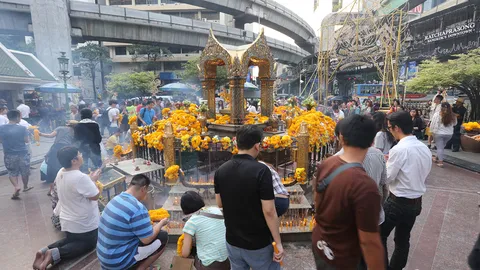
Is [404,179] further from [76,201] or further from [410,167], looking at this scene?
[76,201]

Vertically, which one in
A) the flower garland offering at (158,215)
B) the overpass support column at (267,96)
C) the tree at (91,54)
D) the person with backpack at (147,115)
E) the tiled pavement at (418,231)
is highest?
the tree at (91,54)

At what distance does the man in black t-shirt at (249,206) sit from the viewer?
221 centimetres

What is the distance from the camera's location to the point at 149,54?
1770 inches

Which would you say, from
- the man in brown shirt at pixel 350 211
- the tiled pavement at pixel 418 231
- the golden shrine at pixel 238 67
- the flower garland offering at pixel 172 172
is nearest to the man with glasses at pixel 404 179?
the tiled pavement at pixel 418 231

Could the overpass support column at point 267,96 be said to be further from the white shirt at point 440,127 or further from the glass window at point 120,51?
the glass window at point 120,51

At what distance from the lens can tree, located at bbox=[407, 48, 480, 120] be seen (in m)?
11.0

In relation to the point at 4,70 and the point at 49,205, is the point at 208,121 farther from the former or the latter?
the point at 4,70

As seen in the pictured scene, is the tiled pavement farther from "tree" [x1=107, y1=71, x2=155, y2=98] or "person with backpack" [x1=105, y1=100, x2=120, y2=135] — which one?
"tree" [x1=107, y1=71, x2=155, y2=98]

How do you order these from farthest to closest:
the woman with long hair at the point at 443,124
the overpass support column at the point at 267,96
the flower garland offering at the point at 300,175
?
the overpass support column at the point at 267,96, the woman with long hair at the point at 443,124, the flower garland offering at the point at 300,175

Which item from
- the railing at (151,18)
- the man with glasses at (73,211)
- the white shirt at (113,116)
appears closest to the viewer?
the man with glasses at (73,211)

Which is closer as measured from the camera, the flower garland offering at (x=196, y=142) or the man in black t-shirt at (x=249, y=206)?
the man in black t-shirt at (x=249, y=206)

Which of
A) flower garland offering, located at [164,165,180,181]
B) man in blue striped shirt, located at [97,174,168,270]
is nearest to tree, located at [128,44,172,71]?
flower garland offering, located at [164,165,180,181]

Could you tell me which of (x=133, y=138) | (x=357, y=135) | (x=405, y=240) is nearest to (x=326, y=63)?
(x=133, y=138)

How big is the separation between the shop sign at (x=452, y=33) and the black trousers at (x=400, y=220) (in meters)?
21.1
